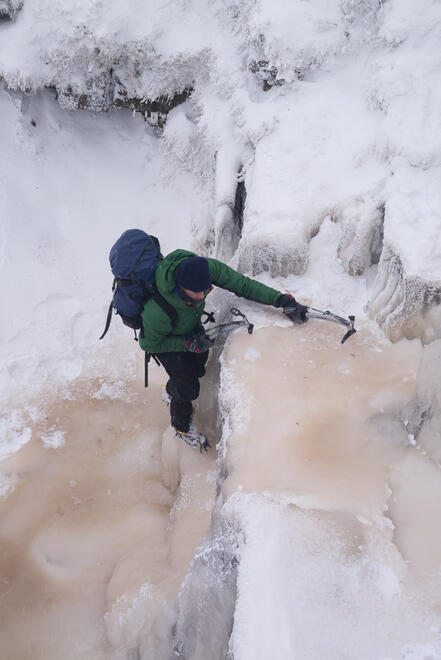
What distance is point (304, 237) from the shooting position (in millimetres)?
5070

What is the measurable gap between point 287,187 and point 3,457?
5.16 m

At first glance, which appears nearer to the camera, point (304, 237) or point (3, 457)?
point (304, 237)

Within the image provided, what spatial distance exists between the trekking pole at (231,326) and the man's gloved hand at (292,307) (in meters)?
0.39

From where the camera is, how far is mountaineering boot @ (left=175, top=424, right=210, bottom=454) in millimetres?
5252

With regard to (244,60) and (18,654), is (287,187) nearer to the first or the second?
(244,60)

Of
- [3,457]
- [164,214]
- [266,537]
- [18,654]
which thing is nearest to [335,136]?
[164,214]

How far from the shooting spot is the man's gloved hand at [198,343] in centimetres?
461

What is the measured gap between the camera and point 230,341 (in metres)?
4.76

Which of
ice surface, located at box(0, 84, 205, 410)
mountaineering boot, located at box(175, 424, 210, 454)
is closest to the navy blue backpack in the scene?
mountaineering boot, located at box(175, 424, 210, 454)

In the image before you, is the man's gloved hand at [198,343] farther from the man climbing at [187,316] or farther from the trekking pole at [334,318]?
the trekking pole at [334,318]

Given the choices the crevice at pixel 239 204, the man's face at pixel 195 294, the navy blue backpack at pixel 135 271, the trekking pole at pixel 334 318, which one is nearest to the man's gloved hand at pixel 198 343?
the navy blue backpack at pixel 135 271

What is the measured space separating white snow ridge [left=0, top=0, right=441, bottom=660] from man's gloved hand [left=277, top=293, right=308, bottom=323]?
Result: 0.12m

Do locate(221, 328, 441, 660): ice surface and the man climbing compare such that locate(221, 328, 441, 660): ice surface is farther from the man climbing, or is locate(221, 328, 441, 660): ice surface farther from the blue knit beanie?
the blue knit beanie

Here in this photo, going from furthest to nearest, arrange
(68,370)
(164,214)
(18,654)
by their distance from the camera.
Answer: (164,214)
(68,370)
(18,654)
